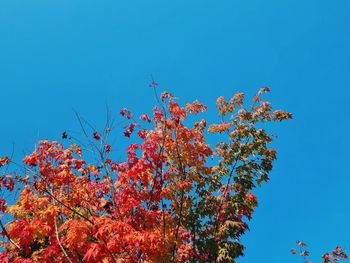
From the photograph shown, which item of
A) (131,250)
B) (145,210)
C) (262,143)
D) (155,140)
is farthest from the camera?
(262,143)

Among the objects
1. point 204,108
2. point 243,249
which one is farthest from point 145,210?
point 204,108

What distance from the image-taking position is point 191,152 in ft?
36.7

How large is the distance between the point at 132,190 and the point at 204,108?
3.93 m

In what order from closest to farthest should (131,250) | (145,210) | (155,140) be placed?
(131,250)
(145,210)
(155,140)

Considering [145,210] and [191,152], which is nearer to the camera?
[145,210]

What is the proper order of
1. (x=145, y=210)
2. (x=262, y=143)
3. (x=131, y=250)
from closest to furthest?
(x=131, y=250)
(x=145, y=210)
(x=262, y=143)

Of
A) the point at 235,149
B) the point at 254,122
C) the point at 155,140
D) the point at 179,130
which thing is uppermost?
the point at 254,122

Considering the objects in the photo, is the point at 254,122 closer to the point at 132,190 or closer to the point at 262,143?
the point at 262,143

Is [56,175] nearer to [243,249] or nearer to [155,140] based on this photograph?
[155,140]

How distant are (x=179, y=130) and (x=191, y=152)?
0.79 m

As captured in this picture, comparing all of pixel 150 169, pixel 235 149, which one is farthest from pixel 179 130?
pixel 235 149

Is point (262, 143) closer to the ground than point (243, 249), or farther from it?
farther from it

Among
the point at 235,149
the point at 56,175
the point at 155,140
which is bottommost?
the point at 56,175

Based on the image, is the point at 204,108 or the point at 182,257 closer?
the point at 182,257
